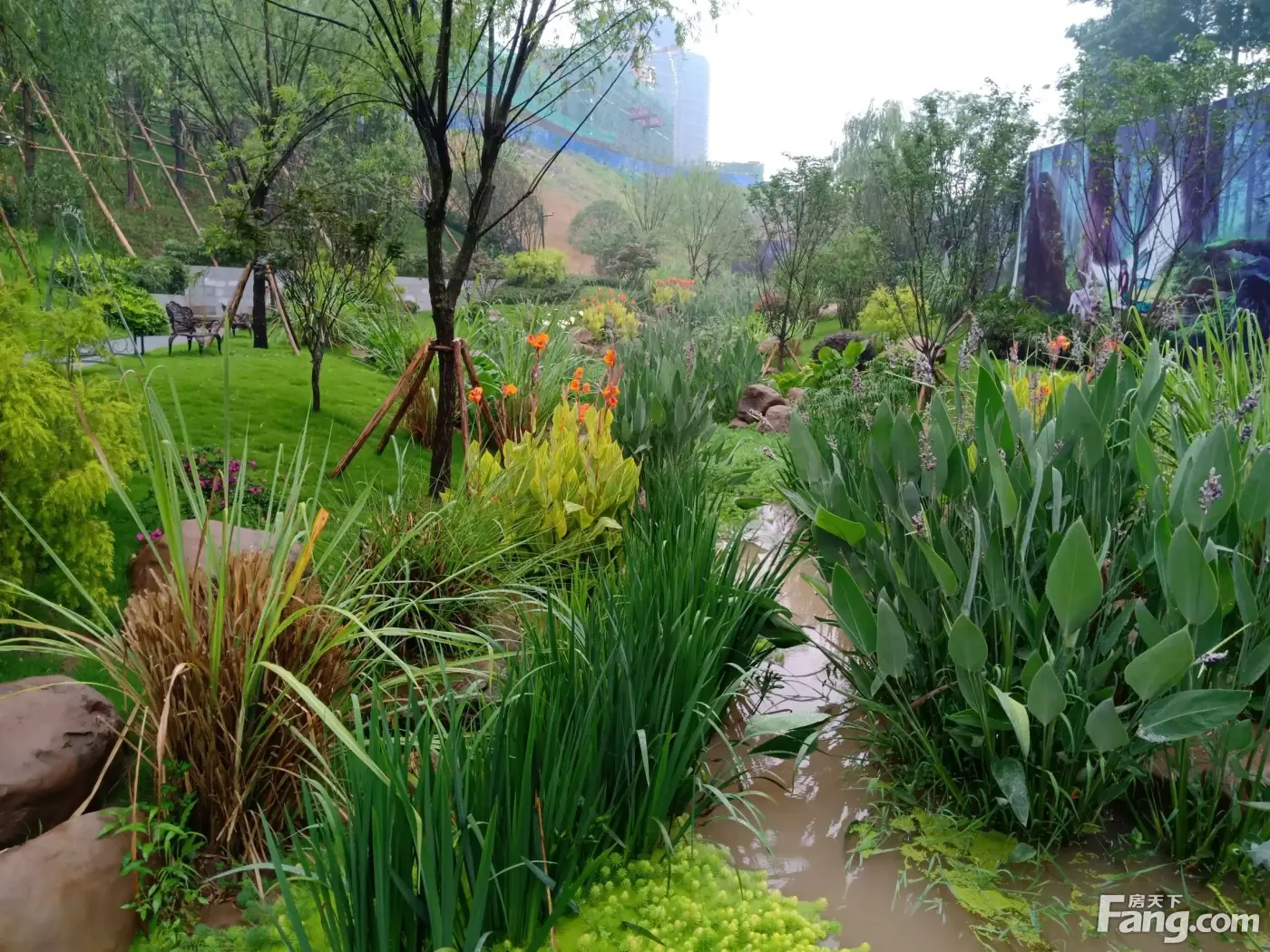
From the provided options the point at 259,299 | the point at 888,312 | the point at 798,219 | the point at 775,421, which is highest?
the point at 798,219

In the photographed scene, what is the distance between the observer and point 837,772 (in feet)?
6.49

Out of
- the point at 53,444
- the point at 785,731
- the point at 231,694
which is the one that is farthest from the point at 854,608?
the point at 53,444

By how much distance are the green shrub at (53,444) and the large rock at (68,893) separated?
2.25 feet

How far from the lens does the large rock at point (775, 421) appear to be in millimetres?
6559

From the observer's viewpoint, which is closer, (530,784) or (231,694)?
(530,784)

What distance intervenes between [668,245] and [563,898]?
22809 mm

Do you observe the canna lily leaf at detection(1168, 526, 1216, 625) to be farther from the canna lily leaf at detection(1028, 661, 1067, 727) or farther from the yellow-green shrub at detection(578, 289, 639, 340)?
the yellow-green shrub at detection(578, 289, 639, 340)

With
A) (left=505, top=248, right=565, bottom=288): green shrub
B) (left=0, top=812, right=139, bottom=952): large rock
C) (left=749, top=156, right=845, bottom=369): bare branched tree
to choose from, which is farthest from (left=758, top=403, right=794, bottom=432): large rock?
(left=505, top=248, right=565, bottom=288): green shrub

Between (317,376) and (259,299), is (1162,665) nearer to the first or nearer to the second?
(317,376)

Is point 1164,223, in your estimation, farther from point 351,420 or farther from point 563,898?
point 563,898

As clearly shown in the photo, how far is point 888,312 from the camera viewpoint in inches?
488

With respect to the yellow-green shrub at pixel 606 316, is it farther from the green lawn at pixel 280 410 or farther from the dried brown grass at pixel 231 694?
the dried brown grass at pixel 231 694
